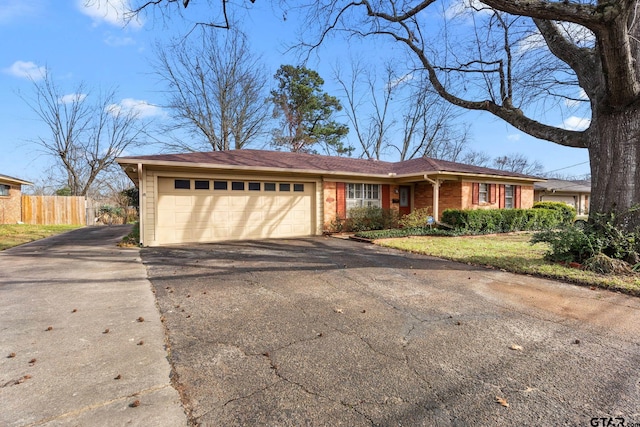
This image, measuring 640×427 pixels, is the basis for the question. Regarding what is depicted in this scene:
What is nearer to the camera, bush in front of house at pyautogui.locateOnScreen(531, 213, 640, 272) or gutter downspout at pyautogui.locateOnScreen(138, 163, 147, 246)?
bush in front of house at pyautogui.locateOnScreen(531, 213, 640, 272)

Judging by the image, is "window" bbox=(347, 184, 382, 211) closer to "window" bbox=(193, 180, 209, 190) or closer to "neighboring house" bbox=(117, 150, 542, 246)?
"neighboring house" bbox=(117, 150, 542, 246)

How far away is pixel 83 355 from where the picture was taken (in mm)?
2670

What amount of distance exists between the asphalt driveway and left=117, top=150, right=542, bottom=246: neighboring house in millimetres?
5079

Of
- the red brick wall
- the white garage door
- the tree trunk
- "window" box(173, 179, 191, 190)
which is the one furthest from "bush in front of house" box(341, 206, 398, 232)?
the red brick wall

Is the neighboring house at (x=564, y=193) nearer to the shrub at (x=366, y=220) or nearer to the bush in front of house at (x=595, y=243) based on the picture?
the shrub at (x=366, y=220)

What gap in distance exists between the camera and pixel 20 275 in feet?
18.6

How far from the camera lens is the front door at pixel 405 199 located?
14.9 m

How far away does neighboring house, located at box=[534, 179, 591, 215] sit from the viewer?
24.2m

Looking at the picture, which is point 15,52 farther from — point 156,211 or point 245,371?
point 245,371

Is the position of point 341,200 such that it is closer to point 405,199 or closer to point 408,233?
point 408,233

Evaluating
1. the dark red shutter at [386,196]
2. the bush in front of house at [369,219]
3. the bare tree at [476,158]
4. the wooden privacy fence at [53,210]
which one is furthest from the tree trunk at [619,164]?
the bare tree at [476,158]

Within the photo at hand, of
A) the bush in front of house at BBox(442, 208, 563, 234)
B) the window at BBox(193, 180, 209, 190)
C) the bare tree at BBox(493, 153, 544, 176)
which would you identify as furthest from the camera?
the bare tree at BBox(493, 153, 544, 176)

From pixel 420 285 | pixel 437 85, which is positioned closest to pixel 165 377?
pixel 420 285

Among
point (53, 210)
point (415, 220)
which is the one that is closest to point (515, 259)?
point (415, 220)
